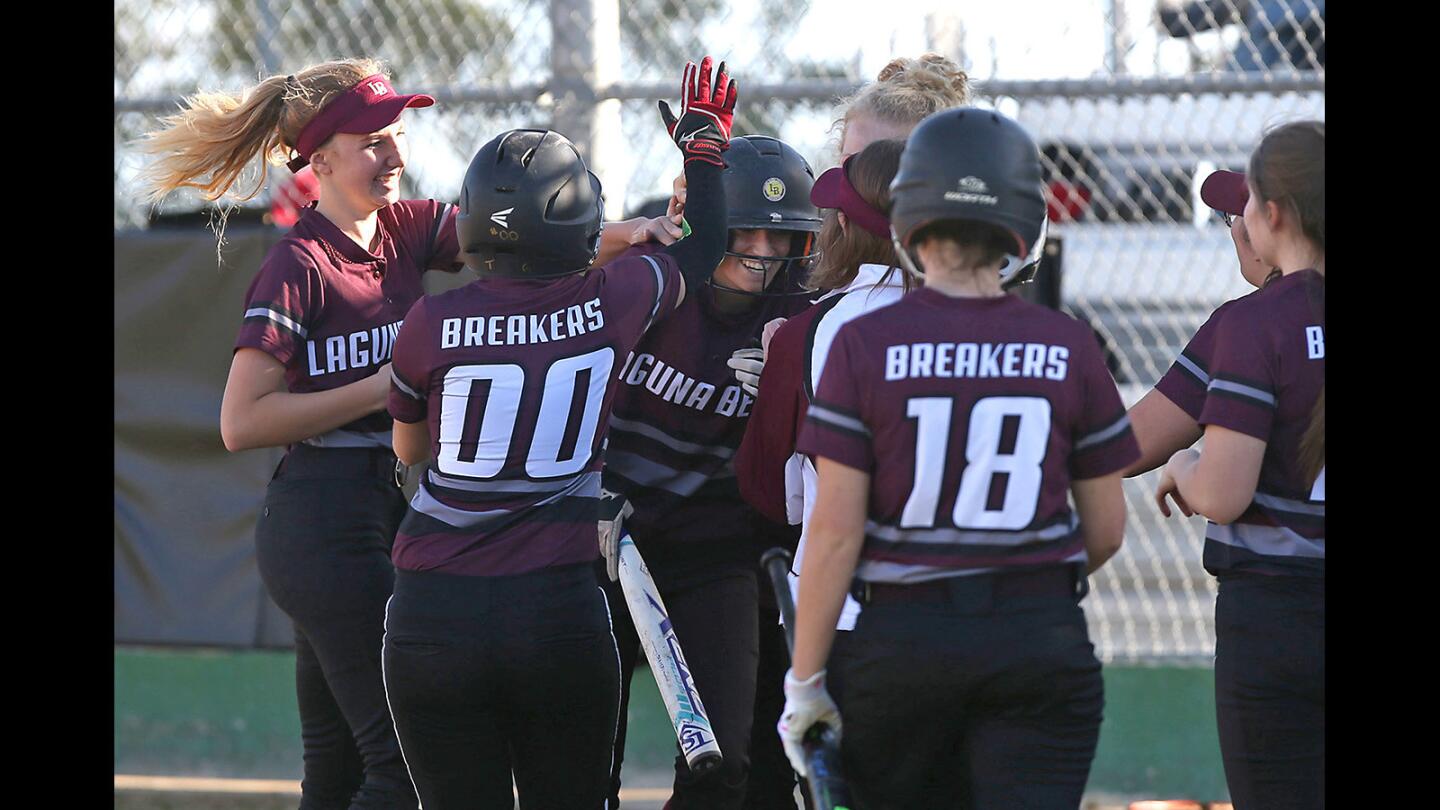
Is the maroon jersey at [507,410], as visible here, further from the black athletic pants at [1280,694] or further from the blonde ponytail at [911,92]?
the black athletic pants at [1280,694]

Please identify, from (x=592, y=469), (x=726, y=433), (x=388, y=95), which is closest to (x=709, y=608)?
(x=726, y=433)

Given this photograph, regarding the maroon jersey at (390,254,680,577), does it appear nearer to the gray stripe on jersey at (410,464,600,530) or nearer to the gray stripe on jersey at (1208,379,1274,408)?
the gray stripe on jersey at (410,464,600,530)

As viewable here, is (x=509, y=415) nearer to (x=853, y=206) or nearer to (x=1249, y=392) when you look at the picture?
(x=853, y=206)

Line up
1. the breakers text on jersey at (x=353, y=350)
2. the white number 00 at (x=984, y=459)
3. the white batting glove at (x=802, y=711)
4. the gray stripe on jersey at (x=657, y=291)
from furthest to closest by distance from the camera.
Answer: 1. the breakers text on jersey at (x=353, y=350)
2. the gray stripe on jersey at (x=657, y=291)
3. the white batting glove at (x=802, y=711)
4. the white number 00 at (x=984, y=459)

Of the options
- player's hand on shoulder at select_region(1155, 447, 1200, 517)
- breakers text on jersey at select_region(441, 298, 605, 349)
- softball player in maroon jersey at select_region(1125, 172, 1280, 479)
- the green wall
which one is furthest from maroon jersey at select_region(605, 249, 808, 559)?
the green wall

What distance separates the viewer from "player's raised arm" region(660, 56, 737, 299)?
3.42 metres

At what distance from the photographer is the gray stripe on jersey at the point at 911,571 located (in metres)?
2.58

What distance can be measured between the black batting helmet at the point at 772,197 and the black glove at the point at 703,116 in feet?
0.82

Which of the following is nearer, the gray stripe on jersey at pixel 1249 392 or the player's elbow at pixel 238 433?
the gray stripe on jersey at pixel 1249 392

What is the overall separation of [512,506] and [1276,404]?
1516 millimetres

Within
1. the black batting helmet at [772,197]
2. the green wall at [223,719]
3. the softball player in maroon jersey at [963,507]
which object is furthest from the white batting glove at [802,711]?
the green wall at [223,719]

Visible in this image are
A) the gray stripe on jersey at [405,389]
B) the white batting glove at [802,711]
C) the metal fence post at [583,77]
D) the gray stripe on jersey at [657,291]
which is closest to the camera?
the white batting glove at [802,711]

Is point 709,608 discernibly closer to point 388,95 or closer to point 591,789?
point 591,789

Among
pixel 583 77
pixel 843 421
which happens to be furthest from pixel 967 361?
pixel 583 77
